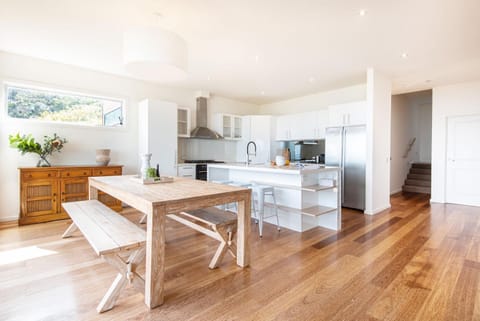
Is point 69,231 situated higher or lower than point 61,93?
lower

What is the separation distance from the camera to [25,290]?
1.99 meters

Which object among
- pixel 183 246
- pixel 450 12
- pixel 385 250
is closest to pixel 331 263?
pixel 385 250

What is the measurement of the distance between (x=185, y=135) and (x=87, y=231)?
3773 mm

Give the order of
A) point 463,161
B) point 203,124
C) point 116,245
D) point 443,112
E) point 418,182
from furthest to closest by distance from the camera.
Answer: point 418,182 → point 203,124 → point 443,112 → point 463,161 → point 116,245

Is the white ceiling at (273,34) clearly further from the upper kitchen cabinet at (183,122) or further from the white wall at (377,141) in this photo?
the upper kitchen cabinet at (183,122)

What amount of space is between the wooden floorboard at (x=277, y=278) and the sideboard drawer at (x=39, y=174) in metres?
0.78

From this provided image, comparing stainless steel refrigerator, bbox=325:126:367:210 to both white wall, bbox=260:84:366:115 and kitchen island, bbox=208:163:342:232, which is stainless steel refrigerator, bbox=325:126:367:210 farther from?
kitchen island, bbox=208:163:342:232

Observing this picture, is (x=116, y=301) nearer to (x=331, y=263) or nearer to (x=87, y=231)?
(x=87, y=231)

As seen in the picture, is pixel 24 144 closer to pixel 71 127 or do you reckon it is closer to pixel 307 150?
pixel 71 127

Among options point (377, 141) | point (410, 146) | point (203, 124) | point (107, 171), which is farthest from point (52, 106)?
point (410, 146)

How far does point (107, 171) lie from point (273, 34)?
3.53 meters

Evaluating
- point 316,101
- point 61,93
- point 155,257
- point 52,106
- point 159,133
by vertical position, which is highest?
point 316,101

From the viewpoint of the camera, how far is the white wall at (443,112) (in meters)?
5.20

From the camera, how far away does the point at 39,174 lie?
3807mm
